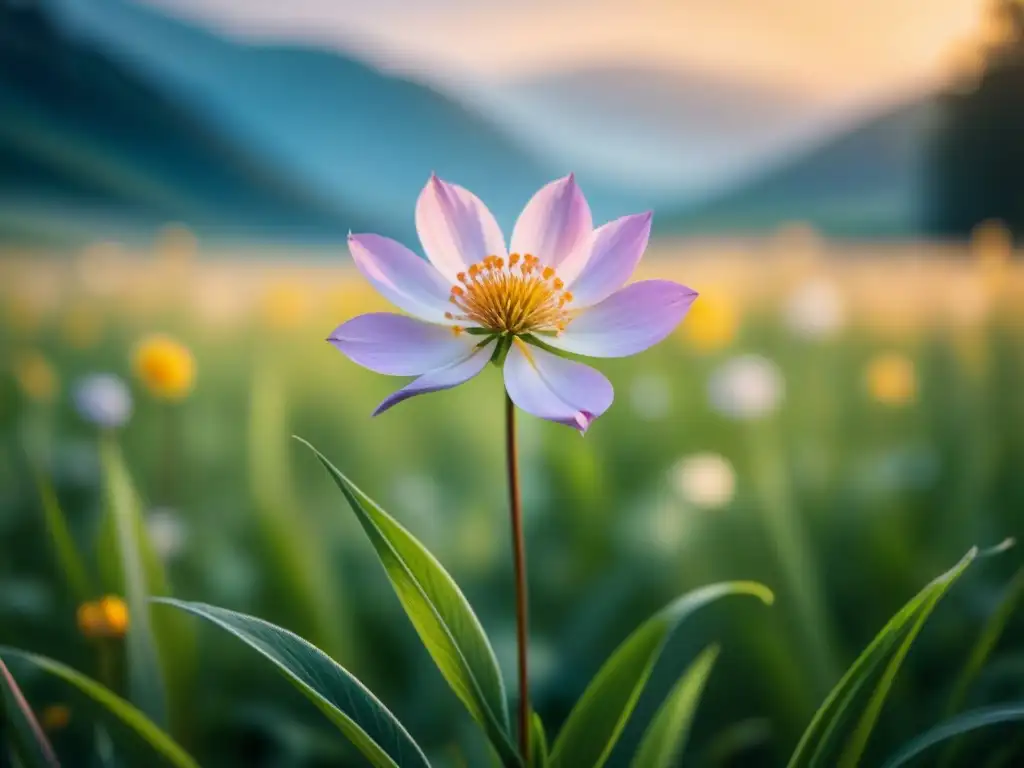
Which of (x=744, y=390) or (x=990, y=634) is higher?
(x=744, y=390)

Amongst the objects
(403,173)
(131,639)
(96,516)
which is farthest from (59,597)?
(403,173)

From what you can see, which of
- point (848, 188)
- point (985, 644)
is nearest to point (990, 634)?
point (985, 644)

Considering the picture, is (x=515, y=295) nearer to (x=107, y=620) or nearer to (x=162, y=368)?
(x=107, y=620)

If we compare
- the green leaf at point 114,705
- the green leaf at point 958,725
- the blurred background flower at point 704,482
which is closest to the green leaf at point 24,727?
the green leaf at point 114,705

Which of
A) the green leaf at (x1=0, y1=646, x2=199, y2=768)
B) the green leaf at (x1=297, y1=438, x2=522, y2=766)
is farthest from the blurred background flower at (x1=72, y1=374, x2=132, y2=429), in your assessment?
the green leaf at (x1=297, y1=438, x2=522, y2=766)

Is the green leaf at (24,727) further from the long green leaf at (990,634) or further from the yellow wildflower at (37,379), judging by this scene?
the yellow wildflower at (37,379)

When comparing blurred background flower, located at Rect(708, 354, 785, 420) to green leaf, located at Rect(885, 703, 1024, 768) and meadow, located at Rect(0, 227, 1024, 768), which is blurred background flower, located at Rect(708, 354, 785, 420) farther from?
green leaf, located at Rect(885, 703, 1024, 768)
